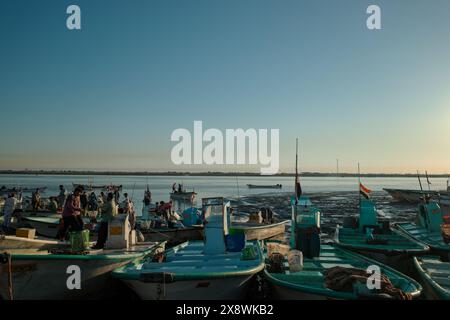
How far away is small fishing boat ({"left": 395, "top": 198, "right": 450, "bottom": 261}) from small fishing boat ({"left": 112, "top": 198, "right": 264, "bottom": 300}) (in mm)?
7807

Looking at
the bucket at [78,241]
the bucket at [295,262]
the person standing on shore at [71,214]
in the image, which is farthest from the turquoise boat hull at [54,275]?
the bucket at [295,262]

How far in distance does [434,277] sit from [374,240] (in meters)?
4.82

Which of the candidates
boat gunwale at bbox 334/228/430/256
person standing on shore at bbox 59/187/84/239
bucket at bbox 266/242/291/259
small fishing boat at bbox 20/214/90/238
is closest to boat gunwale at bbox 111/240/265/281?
bucket at bbox 266/242/291/259

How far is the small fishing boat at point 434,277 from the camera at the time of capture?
8.49 metres

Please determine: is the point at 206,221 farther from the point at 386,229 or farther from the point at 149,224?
the point at 386,229

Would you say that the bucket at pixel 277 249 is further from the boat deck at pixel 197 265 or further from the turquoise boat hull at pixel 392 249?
the turquoise boat hull at pixel 392 249

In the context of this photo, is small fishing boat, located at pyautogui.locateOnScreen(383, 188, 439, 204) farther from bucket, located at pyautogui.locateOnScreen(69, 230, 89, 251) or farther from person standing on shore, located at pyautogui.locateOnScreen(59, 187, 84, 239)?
bucket, located at pyautogui.locateOnScreen(69, 230, 89, 251)

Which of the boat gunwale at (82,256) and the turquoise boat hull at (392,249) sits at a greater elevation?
the boat gunwale at (82,256)

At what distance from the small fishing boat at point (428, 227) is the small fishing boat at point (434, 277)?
2.95m

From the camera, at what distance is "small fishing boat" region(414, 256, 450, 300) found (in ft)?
27.9

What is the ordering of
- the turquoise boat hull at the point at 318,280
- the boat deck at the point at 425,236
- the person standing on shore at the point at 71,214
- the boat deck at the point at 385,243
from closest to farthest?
1. the turquoise boat hull at the point at 318,280
2. the person standing on shore at the point at 71,214
3. the boat deck at the point at 385,243
4. the boat deck at the point at 425,236

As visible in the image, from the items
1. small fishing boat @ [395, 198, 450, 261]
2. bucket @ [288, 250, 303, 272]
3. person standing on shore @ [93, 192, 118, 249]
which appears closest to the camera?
bucket @ [288, 250, 303, 272]
